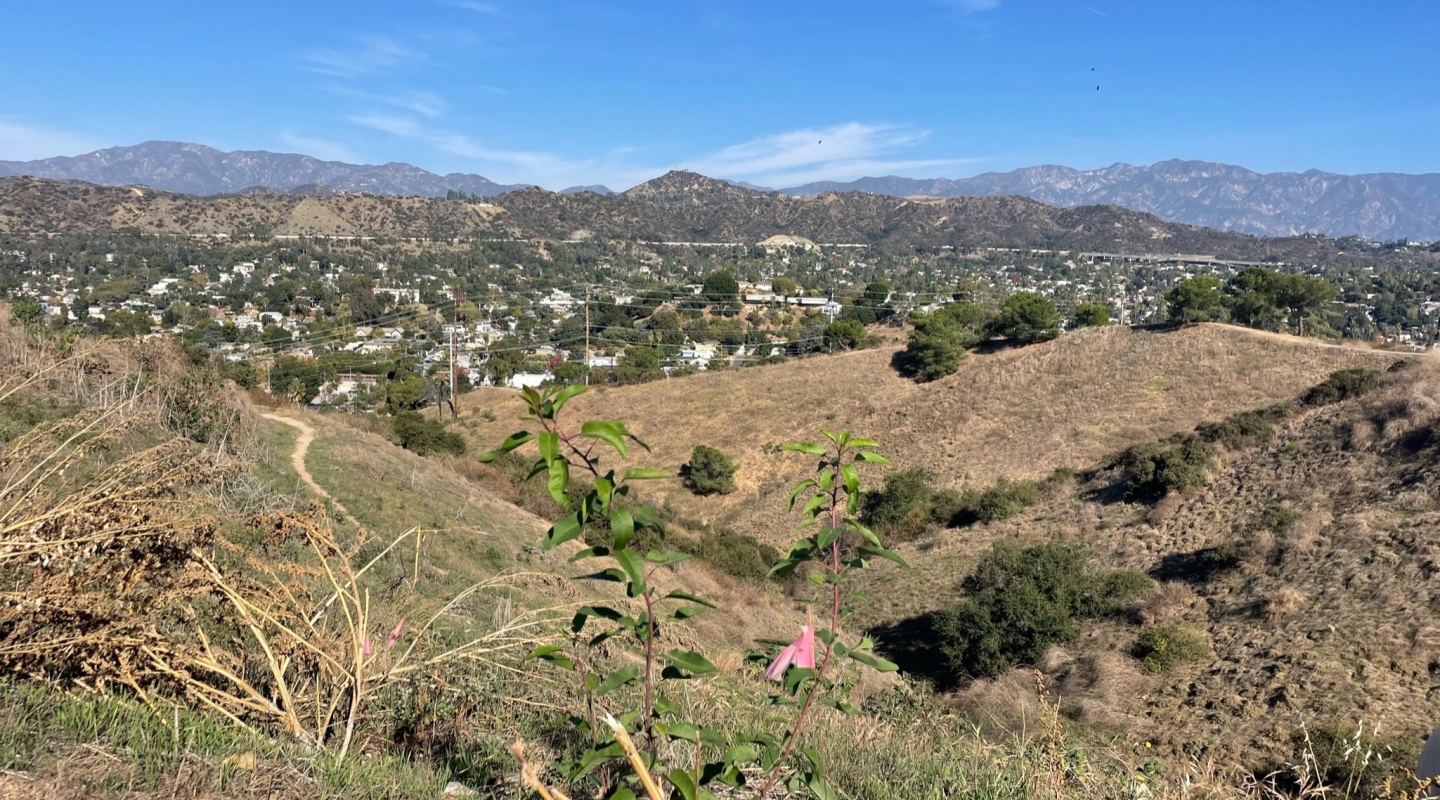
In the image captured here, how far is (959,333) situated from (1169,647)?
25.9 meters

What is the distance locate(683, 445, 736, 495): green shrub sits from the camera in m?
25.5

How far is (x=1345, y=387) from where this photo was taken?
69.1 feet

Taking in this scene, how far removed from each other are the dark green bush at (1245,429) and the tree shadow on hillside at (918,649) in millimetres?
10910

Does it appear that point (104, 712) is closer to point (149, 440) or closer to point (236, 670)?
point (236, 670)

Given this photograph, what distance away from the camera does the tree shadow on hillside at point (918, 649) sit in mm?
11962

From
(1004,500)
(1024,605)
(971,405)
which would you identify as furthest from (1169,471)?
(971,405)

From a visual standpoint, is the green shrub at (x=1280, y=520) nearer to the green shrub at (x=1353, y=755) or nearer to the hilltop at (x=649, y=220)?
the green shrub at (x=1353, y=755)

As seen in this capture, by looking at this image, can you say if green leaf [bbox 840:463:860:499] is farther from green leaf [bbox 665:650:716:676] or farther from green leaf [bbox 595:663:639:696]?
green leaf [bbox 595:663:639:696]

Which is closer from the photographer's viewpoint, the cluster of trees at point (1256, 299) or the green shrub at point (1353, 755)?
the green shrub at point (1353, 755)

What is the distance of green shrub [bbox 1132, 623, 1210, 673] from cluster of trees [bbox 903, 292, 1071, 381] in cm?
2214

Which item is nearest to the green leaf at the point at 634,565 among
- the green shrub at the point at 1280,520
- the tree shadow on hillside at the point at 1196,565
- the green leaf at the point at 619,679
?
the green leaf at the point at 619,679

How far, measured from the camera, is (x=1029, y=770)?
8.50 ft

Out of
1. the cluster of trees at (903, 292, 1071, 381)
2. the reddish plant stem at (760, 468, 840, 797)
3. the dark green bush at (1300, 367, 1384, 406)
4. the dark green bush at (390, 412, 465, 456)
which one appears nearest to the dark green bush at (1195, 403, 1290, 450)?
the dark green bush at (1300, 367, 1384, 406)

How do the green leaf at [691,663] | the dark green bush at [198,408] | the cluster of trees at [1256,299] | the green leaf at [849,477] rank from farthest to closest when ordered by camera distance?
the cluster of trees at [1256,299] < the dark green bush at [198,408] < the green leaf at [849,477] < the green leaf at [691,663]
